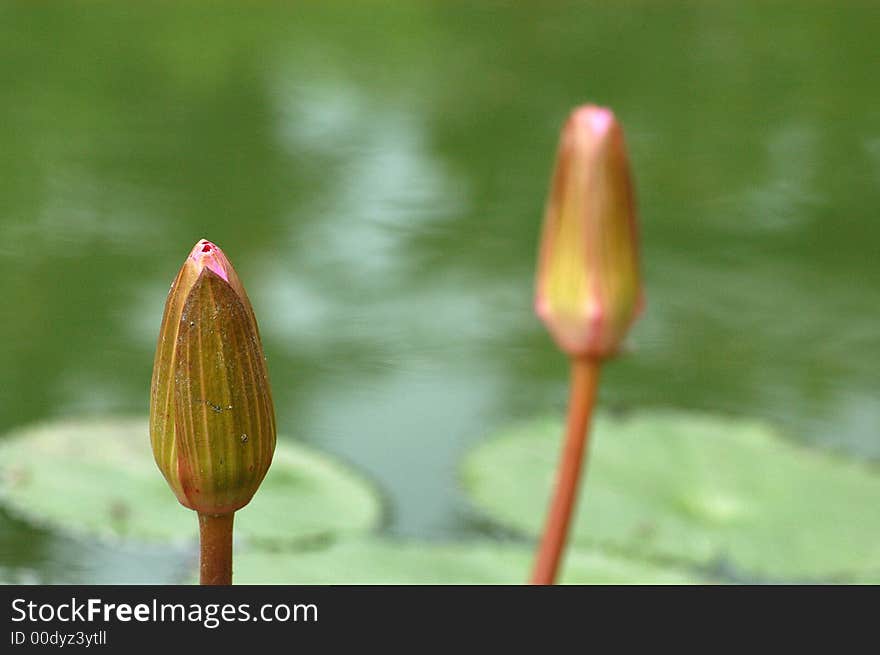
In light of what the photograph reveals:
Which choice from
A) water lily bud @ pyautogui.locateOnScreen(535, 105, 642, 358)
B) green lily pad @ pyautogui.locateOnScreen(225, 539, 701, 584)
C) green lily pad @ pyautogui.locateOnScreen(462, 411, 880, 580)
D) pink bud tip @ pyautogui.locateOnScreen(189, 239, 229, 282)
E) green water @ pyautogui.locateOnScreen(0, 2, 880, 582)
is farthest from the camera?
green water @ pyautogui.locateOnScreen(0, 2, 880, 582)

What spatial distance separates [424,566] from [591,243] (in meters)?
0.37

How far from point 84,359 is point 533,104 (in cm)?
126

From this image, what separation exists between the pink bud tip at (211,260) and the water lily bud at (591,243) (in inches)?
15.6

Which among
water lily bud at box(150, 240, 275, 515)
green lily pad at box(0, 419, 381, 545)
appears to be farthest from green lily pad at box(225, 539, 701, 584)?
water lily bud at box(150, 240, 275, 515)

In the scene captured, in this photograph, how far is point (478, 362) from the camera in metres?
1.43

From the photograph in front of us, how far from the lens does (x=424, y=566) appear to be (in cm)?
105

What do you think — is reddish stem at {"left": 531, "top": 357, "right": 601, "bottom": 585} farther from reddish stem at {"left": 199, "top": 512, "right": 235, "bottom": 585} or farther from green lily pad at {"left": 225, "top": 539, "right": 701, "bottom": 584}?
reddish stem at {"left": 199, "top": 512, "right": 235, "bottom": 585}

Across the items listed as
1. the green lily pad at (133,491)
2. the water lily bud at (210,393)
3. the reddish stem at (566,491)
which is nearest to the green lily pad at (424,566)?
the green lily pad at (133,491)

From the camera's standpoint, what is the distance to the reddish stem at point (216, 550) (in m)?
0.44

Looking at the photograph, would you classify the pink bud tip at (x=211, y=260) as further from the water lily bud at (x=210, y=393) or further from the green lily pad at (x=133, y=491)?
the green lily pad at (x=133, y=491)

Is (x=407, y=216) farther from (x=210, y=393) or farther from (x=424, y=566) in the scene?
(x=210, y=393)

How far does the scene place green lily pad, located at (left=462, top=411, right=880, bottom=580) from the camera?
117cm

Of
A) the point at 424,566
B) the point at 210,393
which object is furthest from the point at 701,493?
the point at 210,393
